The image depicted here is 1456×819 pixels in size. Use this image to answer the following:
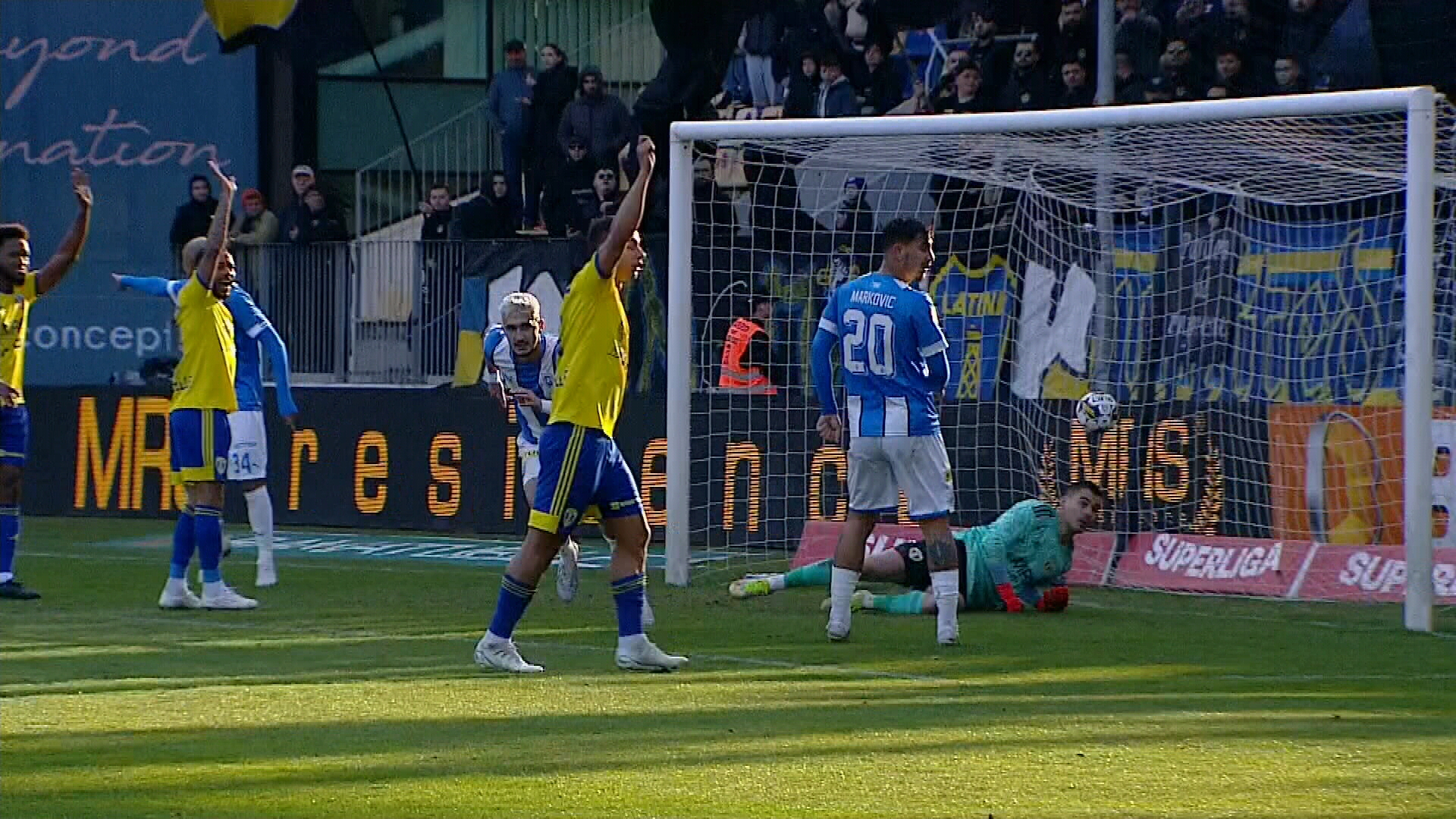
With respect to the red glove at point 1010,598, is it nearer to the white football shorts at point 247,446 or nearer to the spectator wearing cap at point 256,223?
the white football shorts at point 247,446

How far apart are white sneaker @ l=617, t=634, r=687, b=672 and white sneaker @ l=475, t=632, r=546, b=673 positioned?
38 cm

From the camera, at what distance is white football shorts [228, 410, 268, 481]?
1470 centimetres

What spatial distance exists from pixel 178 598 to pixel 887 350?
4.56 m

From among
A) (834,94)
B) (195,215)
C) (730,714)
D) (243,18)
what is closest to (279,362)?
(730,714)

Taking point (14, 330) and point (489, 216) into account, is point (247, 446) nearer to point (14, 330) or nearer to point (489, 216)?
point (14, 330)

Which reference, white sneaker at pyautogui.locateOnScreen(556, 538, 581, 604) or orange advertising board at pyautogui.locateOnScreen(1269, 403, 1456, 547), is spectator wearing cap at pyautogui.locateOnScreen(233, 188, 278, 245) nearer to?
white sneaker at pyautogui.locateOnScreen(556, 538, 581, 604)

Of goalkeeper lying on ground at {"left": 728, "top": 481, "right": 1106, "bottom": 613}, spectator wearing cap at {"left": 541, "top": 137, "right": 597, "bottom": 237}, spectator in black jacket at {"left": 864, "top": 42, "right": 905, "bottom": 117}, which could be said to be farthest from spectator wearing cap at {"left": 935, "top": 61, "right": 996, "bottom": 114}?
goalkeeper lying on ground at {"left": 728, "top": 481, "right": 1106, "bottom": 613}

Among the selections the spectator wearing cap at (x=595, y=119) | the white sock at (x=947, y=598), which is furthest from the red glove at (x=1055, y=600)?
the spectator wearing cap at (x=595, y=119)

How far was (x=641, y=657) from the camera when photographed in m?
9.96

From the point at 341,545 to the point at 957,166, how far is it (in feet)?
19.9

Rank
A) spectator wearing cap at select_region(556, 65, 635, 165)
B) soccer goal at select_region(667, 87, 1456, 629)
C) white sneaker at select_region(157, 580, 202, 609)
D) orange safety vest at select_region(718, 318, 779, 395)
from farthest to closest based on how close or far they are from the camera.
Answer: spectator wearing cap at select_region(556, 65, 635, 165), orange safety vest at select_region(718, 318, 779, 395), soccer goal at select_region(667, 87, 1456, 629), white sneaker at select_region(157, 580, 202, 609)

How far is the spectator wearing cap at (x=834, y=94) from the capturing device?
19984 millimetres

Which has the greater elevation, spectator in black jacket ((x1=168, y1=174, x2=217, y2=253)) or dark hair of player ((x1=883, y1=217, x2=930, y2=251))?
spectator in black jacket ((x1=168, y1=174, x2=217, y2=253))

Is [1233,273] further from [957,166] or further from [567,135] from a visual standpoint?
[567,135]
